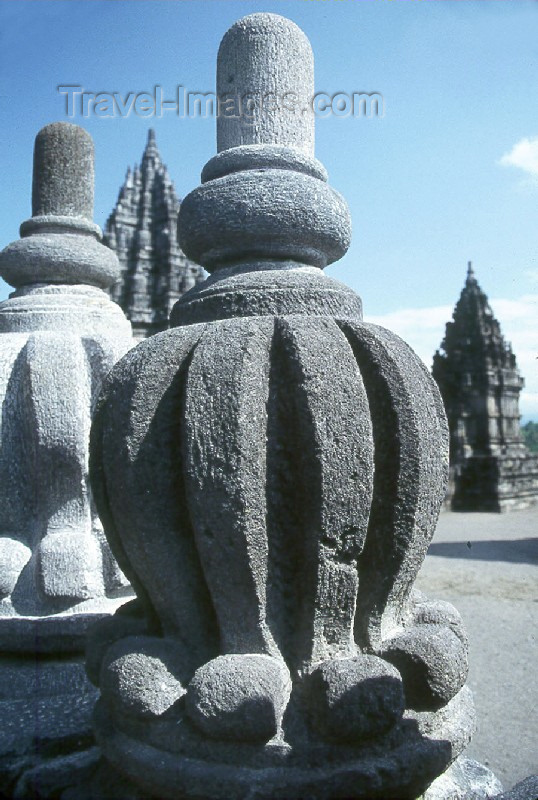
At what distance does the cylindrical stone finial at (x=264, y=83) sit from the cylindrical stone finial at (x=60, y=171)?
71.1 inches

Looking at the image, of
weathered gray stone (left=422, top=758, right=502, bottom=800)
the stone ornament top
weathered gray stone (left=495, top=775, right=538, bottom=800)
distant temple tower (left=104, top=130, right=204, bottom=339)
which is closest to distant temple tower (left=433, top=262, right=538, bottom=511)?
distant temple tower (left=104, top=130, right=204, bottom=339)

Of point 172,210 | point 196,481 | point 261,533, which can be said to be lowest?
point 261,533

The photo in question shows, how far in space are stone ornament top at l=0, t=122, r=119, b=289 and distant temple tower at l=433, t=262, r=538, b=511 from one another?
13.7 m

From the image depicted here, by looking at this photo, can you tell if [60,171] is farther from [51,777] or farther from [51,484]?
[51,777]

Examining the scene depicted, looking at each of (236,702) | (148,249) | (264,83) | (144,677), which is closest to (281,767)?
(236,702)

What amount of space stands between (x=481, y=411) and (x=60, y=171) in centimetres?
1521

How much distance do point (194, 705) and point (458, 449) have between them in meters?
16.1

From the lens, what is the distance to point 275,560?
174cm

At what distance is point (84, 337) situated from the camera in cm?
320

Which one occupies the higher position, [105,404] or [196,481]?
[105,404]

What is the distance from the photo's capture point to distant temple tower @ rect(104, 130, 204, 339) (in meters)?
18.6

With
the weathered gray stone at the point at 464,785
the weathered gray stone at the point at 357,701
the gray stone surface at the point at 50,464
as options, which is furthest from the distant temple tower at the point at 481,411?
the weathered gray stone at the point at 357,701

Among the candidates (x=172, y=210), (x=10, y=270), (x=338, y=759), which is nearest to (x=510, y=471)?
(x=172, y=210)

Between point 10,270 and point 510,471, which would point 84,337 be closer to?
point 10,270
